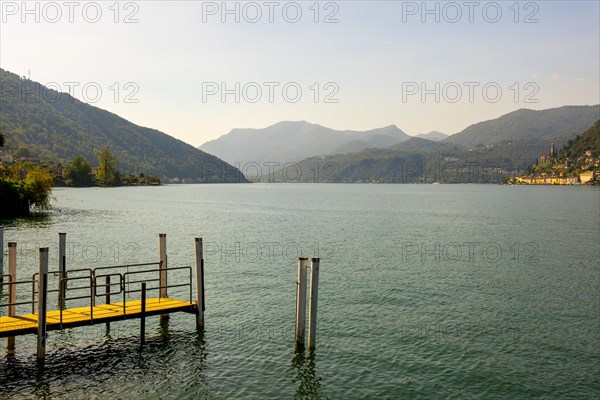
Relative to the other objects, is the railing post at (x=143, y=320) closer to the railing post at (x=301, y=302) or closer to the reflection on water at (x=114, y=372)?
the reflection on water at (x=114, y=372)

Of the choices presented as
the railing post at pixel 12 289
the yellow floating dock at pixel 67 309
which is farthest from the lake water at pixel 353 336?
the yellow floating dock at pixel 67 309

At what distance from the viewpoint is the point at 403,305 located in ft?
100

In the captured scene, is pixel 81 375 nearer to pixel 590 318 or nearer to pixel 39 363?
pixel 39 363

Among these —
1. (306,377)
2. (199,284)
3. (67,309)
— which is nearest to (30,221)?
(67,309)

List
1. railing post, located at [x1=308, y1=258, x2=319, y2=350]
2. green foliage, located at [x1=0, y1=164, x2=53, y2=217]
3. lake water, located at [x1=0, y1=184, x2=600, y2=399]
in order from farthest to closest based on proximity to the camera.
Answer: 1. green foliage, located at [x1=0, y1=164, x2=53, y2=217]
2. railing post, located at [x1=308, y1=258, x2=319, y2=350]
3. lake water, located at [x1=0, y1=184, x2=600, y2=399]

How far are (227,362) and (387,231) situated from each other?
56558 millimetres

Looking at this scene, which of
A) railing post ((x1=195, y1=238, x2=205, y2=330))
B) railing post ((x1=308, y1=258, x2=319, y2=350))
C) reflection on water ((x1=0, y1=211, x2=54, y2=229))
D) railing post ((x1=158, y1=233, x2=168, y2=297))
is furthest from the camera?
reflection on water ((x1=0, y1=211, x2=54, y2=229))

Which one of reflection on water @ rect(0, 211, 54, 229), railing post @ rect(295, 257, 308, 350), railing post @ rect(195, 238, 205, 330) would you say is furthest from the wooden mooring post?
reflection on water @ rect(0, 211, 54, 229)

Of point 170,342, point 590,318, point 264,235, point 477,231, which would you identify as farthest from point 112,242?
point 477,231

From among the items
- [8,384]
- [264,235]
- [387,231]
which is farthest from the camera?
[387,231]

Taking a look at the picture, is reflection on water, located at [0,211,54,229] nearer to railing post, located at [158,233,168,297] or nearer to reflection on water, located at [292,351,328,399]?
railing post, located at [158,233,168,297]

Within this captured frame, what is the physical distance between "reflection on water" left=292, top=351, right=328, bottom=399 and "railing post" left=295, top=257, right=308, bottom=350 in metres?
0.63

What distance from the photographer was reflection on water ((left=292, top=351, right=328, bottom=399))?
18.1m

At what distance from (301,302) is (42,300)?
10.1 meters
